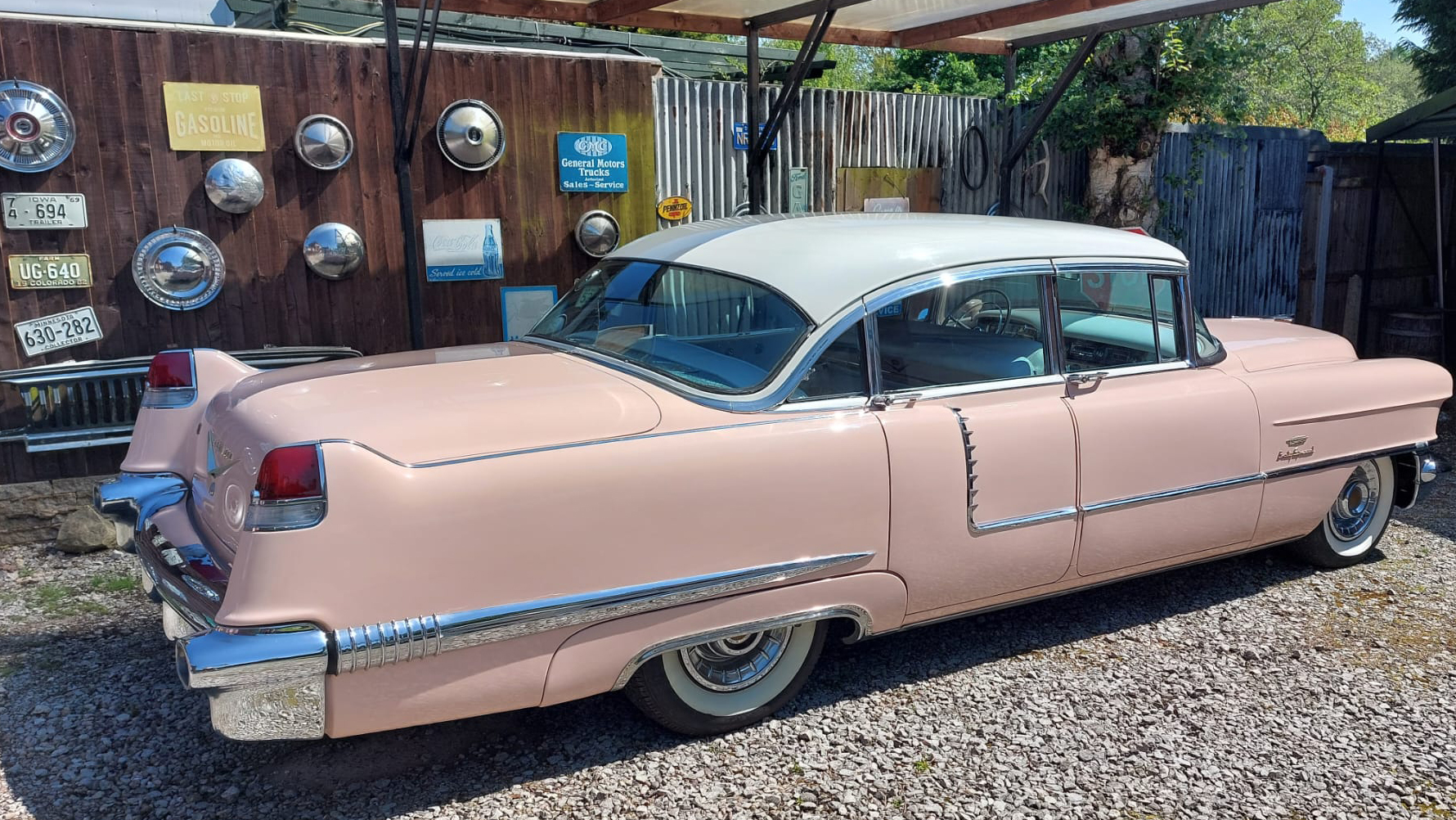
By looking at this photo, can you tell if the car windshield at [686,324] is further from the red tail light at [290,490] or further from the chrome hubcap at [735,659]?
the red tail light at [290,490]

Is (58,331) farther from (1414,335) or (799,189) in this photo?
(1414,335)

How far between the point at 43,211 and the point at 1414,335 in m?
10.4

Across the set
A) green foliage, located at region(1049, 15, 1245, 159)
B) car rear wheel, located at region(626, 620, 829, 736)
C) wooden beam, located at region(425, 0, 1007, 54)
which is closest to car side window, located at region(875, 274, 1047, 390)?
car rear wheel, located at region(626, 620, 829, 736)

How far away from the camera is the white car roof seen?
3453mm

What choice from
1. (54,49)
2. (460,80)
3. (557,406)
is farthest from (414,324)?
(557,406)

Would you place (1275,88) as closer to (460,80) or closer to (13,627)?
(460,80)

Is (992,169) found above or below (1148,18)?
below

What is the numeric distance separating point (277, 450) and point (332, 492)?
0.17 m

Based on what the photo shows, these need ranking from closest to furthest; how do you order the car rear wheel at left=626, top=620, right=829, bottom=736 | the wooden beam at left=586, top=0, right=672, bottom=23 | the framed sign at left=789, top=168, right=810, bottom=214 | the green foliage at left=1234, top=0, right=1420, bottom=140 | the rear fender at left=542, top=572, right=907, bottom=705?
the rear fender at left=542, top=572, right=907, bottom=705
the car rear wheel at left=626, top=620, right=829, bottom=736
the wooden beam at left=586, top=0, right=672, bottom=23
the framed sign at left=789, top=168, right=810, bottom=214
the green foliage at left=1234, top=0, right=1420, bottom=140

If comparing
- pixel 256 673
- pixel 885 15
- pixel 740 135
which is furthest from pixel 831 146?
pixel 256 673

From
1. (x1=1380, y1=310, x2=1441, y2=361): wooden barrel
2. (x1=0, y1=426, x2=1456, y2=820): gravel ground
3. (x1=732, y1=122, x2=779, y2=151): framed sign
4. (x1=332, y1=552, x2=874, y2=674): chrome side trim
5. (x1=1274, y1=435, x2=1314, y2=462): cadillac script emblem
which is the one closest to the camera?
(x1=332, y1=552, x2=874, y2=674): chrome side trim

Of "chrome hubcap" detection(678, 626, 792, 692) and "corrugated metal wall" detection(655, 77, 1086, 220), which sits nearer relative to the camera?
"chrome hubcap" detection(678, 626, 792, 692)

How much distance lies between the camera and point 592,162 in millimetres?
6484

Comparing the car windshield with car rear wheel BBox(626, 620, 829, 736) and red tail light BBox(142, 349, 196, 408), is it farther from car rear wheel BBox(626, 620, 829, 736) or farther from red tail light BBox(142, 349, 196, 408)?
red tail light BBox(142, 349, 196, 408)
